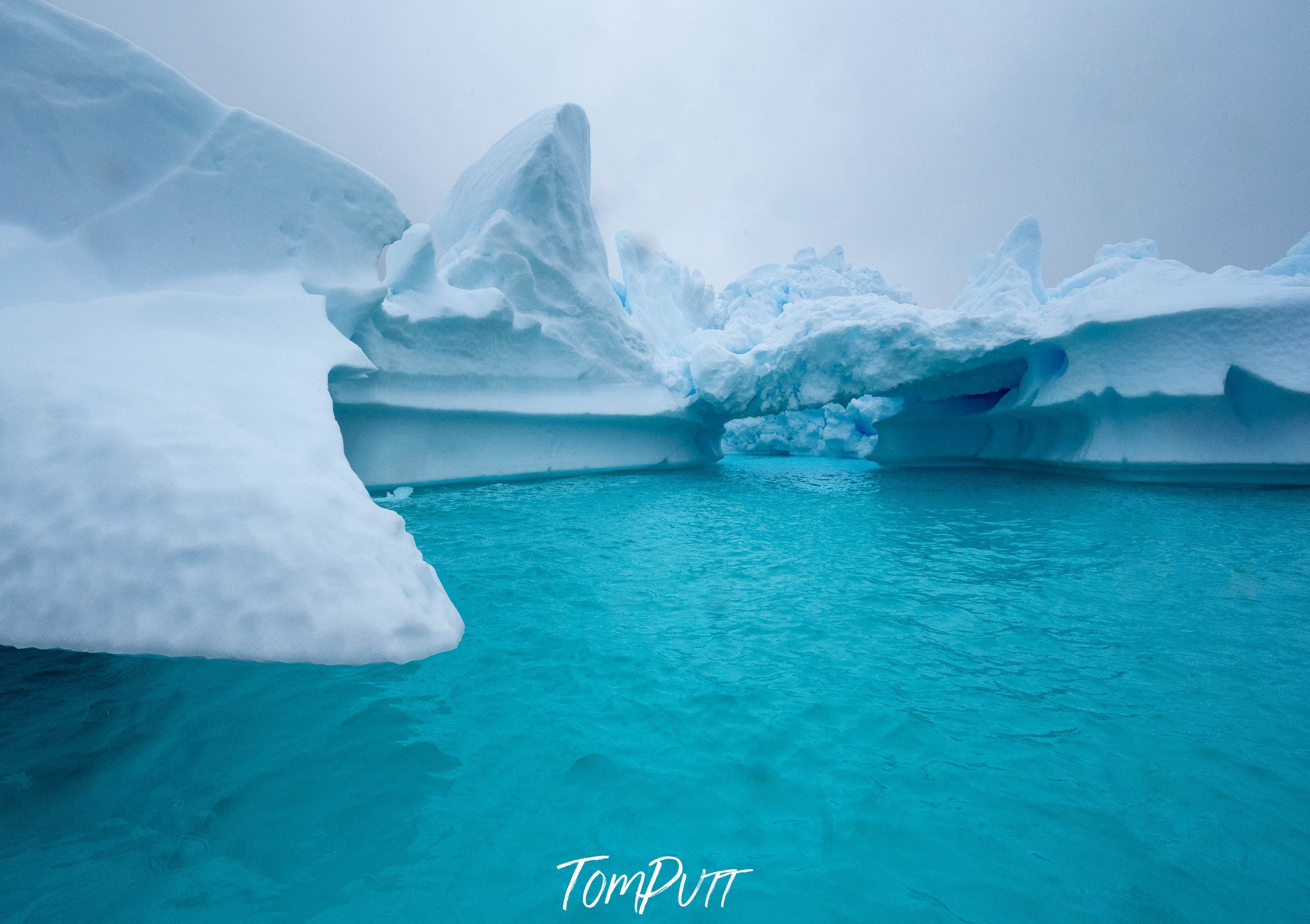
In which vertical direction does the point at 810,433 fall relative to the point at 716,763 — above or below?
above

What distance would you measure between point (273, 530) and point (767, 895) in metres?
1.56

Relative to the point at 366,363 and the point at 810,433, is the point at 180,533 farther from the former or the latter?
the point at 810,433

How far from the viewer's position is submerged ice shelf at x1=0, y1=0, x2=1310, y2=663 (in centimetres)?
143

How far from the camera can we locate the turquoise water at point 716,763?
1.22 meters

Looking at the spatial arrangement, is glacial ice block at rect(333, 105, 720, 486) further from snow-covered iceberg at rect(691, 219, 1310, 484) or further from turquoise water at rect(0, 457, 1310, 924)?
turquoise water at rect(0, 457, 1310, 924)

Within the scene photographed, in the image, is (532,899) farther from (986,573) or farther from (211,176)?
(211,176)

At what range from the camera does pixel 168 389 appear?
1995 mm

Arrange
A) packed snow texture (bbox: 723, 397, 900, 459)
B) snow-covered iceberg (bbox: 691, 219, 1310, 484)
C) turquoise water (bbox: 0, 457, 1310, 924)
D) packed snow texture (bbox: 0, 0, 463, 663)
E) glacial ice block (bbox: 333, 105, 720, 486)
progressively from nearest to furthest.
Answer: turquoise water (bbox: 0, 457, 1310, 924) → packed snow texture (bbox: 0, 0, 463, 663) → glacial ice block (bbox: 333, 105, 720, 486) → snow-covered iceberg (bbox: 691, 219, 1310, 484) → packed snow texture (bbox: 723, 397, 900, 459)

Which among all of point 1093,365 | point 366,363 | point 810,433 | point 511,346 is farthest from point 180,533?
point 810,433

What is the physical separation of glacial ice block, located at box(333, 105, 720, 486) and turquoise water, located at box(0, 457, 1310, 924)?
4.23 metres

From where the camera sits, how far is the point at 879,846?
1.36 metres

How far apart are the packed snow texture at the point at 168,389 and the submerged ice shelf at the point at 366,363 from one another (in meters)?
0.01

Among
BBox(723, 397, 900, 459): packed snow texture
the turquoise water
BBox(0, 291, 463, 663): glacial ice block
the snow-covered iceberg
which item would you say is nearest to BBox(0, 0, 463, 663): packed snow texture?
BBox(0, 291, 463, 663): glacial ice block

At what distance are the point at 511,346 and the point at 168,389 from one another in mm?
5975
